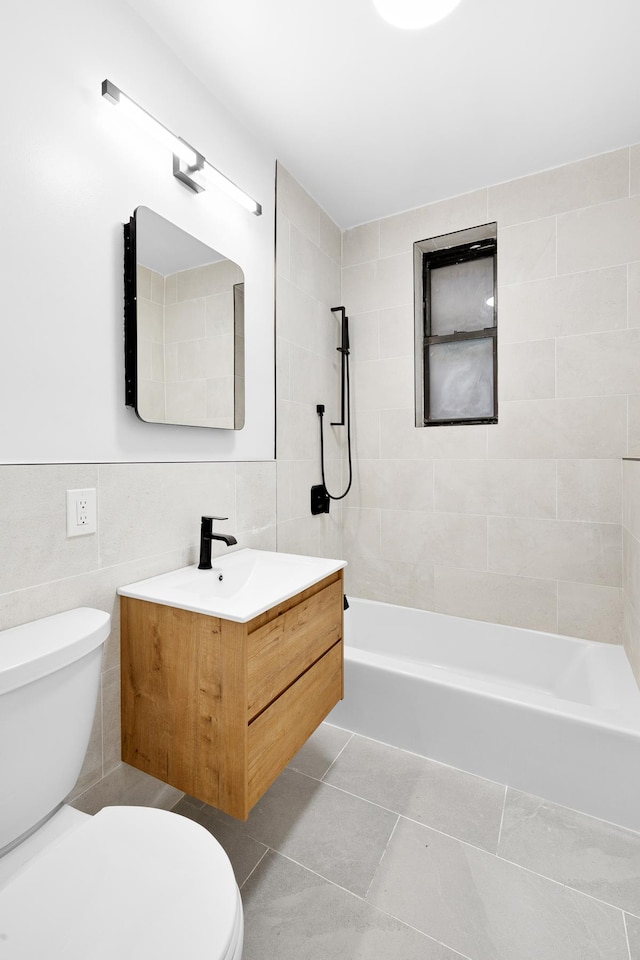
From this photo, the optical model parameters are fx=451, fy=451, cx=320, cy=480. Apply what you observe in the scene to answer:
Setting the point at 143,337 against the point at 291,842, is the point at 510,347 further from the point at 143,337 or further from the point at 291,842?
the point at 291,842

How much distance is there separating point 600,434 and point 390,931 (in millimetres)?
1975

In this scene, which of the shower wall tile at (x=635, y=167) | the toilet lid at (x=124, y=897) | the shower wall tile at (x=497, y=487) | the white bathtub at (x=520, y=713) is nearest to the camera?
the toilet lid at (x=124, y=897)

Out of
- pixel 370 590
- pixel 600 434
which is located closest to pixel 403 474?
pixel 370 590

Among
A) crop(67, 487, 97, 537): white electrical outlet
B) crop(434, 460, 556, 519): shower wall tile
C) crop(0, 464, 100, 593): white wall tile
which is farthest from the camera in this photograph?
crop(434, 460, 556, 519): shower wall tile

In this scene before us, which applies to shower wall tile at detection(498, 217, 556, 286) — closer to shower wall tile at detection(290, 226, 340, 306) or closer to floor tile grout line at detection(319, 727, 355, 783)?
shower wall tile at detection(290, 226, 340, 306)

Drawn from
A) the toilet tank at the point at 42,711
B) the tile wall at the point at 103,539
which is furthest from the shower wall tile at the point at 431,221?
the toilet tank at the point at 42,711

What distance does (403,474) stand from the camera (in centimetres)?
254

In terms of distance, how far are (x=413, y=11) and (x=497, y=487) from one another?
1838 millimetres

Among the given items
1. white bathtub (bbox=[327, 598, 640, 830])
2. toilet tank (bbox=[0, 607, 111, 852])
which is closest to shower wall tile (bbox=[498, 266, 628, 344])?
white bathtub (bbox=[327, 598, 640, 830])

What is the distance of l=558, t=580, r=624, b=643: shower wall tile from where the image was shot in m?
2.08

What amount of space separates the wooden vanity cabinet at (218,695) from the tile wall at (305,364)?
87cm

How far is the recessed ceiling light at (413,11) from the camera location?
52.7 inches

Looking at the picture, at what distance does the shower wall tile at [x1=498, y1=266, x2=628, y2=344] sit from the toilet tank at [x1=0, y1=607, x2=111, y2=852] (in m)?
2.18

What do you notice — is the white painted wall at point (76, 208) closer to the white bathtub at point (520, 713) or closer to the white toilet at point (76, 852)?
the white toilet at point (76, 852)
